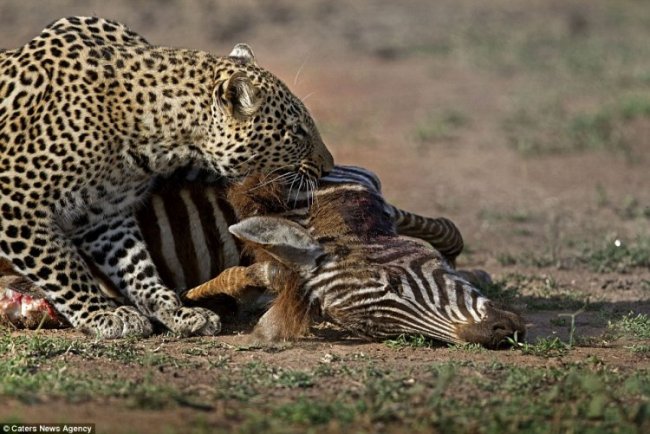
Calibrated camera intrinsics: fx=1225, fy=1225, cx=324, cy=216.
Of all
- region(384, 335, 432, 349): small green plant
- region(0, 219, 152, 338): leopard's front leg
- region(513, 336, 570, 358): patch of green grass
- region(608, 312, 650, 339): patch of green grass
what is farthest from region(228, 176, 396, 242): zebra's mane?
region(608, 312, 650, 339): patch of green grass

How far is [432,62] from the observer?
1911 centimetres

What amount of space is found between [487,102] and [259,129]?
9733 mm

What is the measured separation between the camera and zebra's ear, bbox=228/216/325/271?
20.4 feet

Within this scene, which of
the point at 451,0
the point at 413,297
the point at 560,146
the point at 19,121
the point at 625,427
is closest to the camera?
the point at 625,427

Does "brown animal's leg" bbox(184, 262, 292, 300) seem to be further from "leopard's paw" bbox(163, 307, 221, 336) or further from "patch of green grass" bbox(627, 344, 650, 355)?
"patch of green grass" bbox(627, 344, 650, 355)

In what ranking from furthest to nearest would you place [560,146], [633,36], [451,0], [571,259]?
1. [451,0]
2. [633,36]
3. [560,146]
4. [571,259]

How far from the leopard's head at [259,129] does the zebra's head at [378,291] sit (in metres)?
→ 0.58

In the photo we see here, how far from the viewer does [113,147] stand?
257 inches

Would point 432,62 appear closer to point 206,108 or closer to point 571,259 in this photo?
point 571,259

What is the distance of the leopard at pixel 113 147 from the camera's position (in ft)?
21.1

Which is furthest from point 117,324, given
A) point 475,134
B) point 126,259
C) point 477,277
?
point 475,134

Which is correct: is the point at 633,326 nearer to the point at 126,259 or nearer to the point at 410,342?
the point at 410,342

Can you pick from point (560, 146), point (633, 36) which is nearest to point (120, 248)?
point (560, 146)

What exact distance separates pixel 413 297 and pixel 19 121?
231cm
